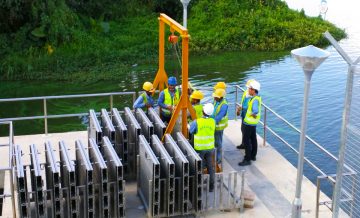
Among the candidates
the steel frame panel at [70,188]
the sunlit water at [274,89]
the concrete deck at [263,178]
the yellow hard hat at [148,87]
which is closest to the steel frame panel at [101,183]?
the steel frame panel at [70,188]

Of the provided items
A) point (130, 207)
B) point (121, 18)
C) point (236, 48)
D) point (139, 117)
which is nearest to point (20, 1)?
point (121, 18)

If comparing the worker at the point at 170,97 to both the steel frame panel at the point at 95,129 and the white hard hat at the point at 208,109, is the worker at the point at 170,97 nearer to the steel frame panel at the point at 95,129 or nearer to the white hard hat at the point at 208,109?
the steel frame panel at the point at 95,129

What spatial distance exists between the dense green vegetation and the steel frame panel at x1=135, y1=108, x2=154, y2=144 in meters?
14.4

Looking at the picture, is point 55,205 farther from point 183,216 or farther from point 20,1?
point 20,1

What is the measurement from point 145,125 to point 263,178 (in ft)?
8.37

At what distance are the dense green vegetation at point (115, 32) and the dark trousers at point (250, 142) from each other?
49.2 ft

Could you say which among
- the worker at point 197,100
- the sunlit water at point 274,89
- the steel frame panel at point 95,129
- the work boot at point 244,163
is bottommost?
the sunlit water at point 274,89

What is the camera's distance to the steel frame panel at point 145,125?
11.2 metres

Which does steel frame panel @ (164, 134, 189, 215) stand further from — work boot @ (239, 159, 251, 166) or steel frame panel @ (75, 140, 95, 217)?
work boot @ (239, 159, 251, 166)

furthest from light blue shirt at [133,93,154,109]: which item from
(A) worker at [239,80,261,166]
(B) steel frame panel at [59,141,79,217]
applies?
(B) steel frame panel at [59,141,79,217]

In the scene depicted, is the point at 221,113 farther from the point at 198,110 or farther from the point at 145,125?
the point at 145,125

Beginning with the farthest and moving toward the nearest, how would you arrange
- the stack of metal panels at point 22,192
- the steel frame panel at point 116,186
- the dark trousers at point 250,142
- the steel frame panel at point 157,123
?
the dark trousers at point 250,142, the steel frame panel at point 157,123, the steel frame panel at point 116,186, the stack of metal panels at point 22,192

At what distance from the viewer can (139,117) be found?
1191 cm

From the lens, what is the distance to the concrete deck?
10.1 metres
